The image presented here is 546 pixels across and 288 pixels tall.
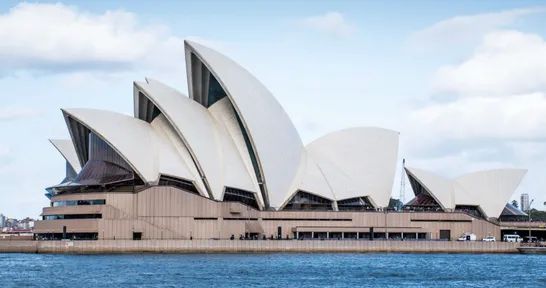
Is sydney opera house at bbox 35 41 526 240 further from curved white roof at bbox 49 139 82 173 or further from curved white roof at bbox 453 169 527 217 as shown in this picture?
curved white roof at bbox 453 169 527 217

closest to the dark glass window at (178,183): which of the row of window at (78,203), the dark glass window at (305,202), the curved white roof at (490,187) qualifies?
the row of window at (78,203)

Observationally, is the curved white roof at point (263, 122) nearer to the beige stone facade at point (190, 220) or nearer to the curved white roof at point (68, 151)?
the beige stone facade at point (190, 220)

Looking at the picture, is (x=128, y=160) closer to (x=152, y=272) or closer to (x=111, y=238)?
(x=111, y=238)

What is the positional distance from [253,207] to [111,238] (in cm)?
1451

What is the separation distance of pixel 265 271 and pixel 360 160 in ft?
114

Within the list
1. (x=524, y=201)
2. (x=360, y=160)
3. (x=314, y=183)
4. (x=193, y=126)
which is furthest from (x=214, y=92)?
(x=524, y=201)

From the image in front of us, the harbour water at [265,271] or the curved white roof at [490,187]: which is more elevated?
the curved white roof at [490,187]

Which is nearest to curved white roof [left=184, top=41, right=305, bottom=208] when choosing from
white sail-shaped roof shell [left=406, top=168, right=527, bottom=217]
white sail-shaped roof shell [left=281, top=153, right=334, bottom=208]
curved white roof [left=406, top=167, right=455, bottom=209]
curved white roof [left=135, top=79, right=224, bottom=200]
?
white sail-shaped roof shell [left=281, top=153, right=334, bottom=208]

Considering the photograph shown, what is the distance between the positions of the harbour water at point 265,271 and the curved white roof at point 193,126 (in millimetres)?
9491

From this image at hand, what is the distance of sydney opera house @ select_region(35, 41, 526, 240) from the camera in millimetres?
83875

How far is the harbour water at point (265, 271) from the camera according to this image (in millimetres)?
55750

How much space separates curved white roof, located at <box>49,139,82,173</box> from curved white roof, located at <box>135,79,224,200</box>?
1474cm

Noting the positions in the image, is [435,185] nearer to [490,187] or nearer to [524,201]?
Result: [490,187]

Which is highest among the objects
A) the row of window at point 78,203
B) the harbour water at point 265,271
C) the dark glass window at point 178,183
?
the dark glass window at point 178,183
